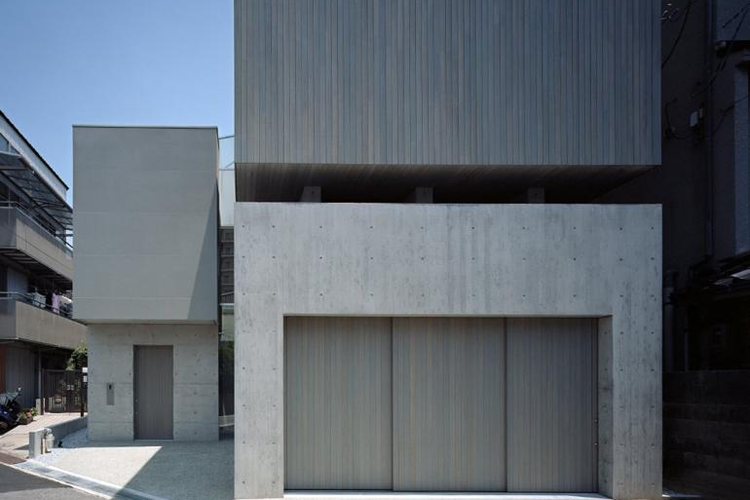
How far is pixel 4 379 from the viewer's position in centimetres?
2741

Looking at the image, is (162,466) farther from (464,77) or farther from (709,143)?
(709,143)

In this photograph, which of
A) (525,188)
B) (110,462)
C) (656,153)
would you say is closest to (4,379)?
(110,462)

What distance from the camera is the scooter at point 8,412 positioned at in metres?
21.6

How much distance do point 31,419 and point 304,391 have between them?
58.2 feet

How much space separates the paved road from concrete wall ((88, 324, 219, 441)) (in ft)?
16.5

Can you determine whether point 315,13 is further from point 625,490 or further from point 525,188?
point 625,490

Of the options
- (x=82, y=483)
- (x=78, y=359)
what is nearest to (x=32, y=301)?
(x=78, y=359)

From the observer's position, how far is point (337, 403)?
11.1 meters

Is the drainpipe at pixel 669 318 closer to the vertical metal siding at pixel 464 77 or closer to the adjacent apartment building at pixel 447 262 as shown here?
the adjacent apartment building at pixel 447 262

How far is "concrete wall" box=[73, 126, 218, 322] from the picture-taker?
17297 millimetres

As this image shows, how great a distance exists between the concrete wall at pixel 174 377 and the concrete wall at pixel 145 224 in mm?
1612

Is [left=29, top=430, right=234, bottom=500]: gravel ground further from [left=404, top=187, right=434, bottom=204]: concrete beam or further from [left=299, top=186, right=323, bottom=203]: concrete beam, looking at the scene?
[left=404, top=187, right=434, bottom=204]: concrete beam

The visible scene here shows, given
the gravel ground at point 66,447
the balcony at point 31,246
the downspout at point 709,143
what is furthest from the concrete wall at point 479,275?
the balcony at point 31,246

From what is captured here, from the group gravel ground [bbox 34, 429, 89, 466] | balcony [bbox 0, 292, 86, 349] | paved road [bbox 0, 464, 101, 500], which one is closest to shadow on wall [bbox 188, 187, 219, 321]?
gravel ground [bbox 34, 429, 89, 466]
